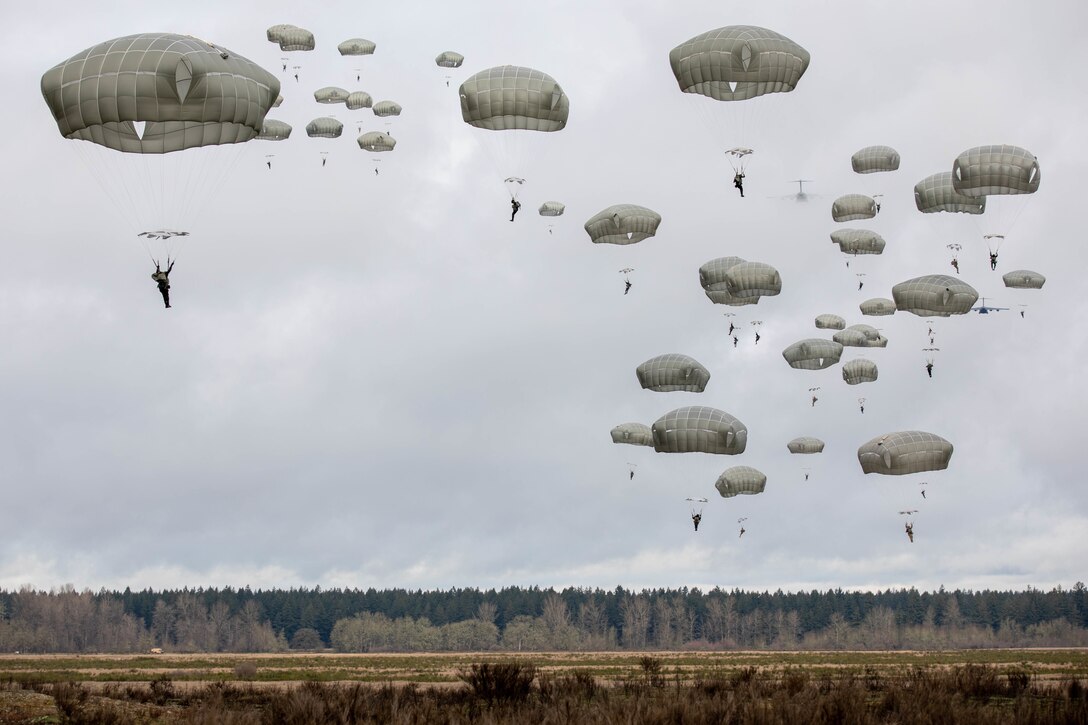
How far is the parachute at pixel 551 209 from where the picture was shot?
66.3 m

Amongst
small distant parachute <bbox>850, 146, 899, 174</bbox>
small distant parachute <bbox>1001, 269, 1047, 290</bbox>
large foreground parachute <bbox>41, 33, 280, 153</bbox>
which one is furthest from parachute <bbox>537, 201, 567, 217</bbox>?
large foreground parachute <bbox>41, 33, 280, 153</bbox>

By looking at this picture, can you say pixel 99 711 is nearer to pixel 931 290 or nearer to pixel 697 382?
pixel 697 382

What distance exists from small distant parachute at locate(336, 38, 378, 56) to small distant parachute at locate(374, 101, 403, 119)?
3273 millimetres

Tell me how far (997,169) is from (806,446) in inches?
1168

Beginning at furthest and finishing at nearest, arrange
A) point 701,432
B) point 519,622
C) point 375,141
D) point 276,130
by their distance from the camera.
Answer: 1. point 519,622
2. point 375,141
3. point 276,130
4. point 701,432

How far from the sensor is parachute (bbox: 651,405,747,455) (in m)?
49.7

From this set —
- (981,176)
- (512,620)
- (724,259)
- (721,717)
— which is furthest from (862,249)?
(512,620)

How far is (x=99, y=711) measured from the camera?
85.3 ft

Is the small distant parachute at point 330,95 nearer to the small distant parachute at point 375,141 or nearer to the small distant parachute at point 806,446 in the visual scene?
Answer: the small distant parachute at point 375,141

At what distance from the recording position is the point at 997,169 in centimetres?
4991

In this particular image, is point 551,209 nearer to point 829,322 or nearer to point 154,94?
point 829,322

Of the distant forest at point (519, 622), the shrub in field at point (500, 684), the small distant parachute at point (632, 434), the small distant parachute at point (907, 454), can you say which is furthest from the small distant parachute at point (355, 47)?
the distant forest at point (519, 622)

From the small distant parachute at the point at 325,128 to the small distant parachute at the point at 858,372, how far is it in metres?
34.8

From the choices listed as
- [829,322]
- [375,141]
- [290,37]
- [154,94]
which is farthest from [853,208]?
[154,94]
